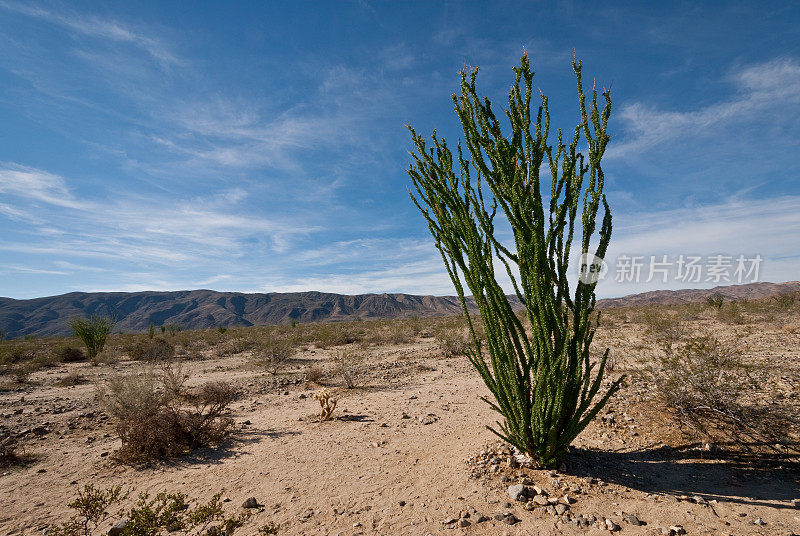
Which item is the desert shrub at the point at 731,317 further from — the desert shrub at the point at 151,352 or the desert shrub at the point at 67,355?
the desert shrub at the point at 67,355

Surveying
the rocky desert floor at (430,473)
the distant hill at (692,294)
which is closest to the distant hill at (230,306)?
the distant hill at (692,294)

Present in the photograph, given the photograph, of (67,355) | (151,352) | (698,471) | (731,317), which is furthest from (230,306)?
(698,471)

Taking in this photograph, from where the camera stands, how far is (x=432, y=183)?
12.3ft

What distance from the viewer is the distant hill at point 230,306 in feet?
301

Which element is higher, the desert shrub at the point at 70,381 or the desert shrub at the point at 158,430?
the desert shrub at the point at 158,430

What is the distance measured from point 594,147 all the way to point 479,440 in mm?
3526

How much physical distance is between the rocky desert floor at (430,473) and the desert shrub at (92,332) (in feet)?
33.6

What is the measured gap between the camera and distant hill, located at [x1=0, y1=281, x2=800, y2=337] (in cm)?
9175

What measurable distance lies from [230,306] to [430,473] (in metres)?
119

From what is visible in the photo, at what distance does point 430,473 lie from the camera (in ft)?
12.5

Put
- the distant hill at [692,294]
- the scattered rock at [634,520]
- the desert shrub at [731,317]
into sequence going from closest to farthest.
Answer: the scattered rock at [634,520] → the desert shrub at [731,317] → the distant hill at [692,294]

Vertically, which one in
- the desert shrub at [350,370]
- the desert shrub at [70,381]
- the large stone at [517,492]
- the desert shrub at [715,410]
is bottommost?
the desert shrub at [70,381]

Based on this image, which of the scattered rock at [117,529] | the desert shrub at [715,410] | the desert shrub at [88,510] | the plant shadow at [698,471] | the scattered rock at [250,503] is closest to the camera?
the desert shrub at [88,510]

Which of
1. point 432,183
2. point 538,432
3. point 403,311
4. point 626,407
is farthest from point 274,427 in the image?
point 403,311
